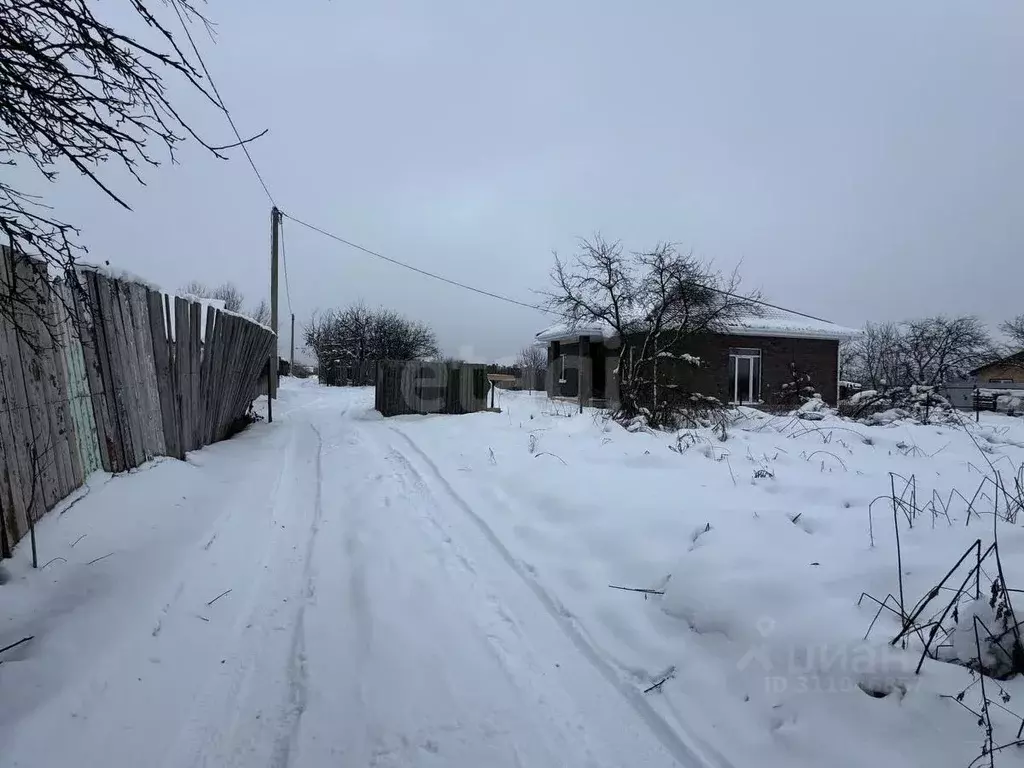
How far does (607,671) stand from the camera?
2479 millimetres

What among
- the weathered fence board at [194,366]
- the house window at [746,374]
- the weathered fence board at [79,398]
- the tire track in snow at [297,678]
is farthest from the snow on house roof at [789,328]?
the weathered fence board at [79,398]

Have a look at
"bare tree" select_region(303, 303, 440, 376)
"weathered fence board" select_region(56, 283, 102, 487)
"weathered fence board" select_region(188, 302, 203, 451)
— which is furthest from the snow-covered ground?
"bare tree" select_region(303, 303, 440, 376)

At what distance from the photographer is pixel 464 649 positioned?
2.64 meters

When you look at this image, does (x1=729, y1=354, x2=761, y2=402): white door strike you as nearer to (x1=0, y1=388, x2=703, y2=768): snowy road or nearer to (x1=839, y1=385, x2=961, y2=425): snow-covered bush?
(x1=839, y1=385, x2=961, y2=425): snow-covered bush

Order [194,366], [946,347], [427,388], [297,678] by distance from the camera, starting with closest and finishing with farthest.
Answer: [297,678]
[194,366]
[427,388]
[946,347]

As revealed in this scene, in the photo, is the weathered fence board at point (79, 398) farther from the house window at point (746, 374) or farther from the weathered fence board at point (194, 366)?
the house window at point (746, 374)

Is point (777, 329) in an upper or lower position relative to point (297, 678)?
upper

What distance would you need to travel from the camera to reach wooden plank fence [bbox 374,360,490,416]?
13531mm

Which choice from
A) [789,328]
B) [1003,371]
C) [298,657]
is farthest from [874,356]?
[298,657]

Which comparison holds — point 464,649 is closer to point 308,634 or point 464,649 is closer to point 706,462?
point 308,634

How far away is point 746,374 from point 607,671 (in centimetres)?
1647

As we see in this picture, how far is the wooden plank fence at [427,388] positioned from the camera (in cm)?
1353

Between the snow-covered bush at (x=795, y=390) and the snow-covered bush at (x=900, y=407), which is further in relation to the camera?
the snow-covered bush at (x=795, y=390)

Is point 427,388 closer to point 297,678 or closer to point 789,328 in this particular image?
point 297,678
